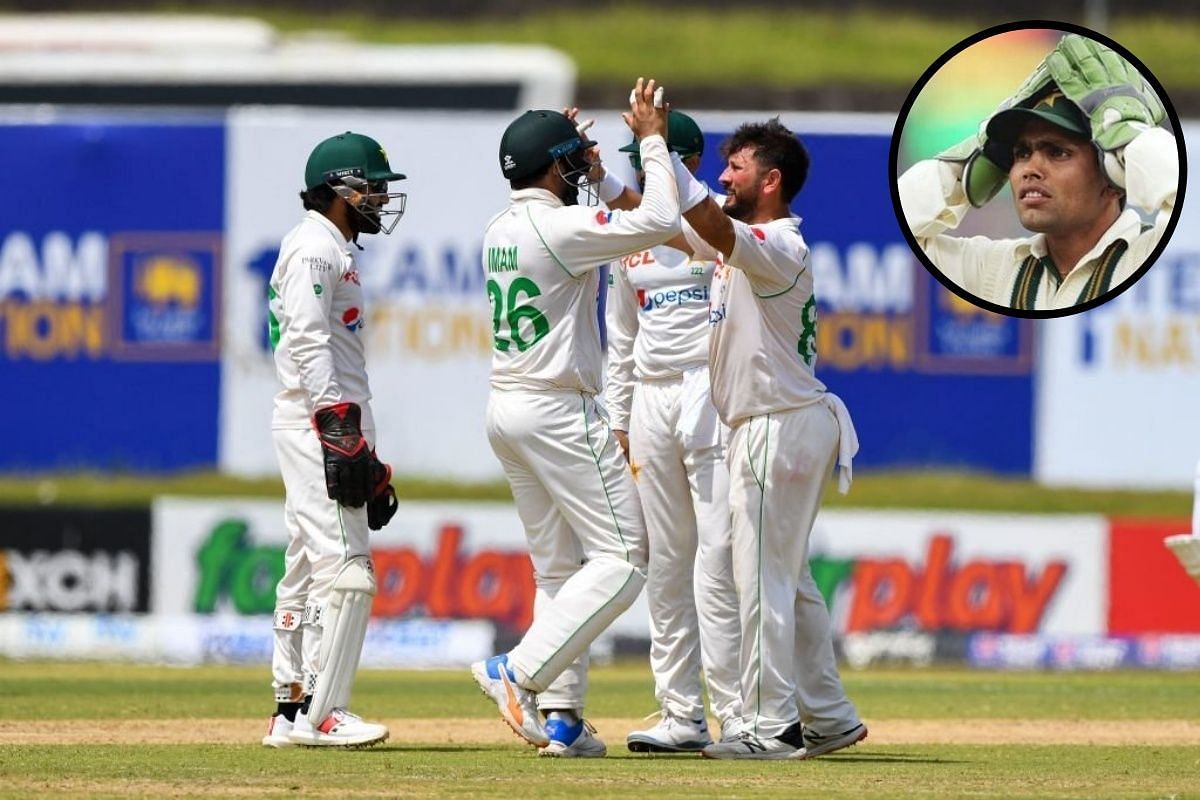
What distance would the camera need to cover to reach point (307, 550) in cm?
924

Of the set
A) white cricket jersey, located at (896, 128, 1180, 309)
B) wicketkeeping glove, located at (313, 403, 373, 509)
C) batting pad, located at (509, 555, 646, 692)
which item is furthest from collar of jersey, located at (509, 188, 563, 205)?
white cricket jersey, located at (896, 128, 1180, 309)

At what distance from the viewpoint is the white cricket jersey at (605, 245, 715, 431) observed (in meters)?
9.91

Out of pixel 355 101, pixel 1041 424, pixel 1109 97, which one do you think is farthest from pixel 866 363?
pixel 1109 97

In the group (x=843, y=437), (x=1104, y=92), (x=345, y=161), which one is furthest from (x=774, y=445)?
(x=1104, y=92)

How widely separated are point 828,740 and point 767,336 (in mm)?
1581

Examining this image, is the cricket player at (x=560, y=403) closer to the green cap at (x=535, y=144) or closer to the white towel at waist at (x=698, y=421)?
the green cap at (x=535, y=144)

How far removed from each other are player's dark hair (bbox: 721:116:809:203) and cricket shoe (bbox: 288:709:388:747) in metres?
2.55

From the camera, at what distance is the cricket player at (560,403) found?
28.2ft

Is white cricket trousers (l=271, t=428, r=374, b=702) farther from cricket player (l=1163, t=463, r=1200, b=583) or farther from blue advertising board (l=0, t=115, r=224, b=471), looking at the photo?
blue advertising board (l=0, t=115, r=224, b=471)

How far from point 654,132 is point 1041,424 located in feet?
36.6

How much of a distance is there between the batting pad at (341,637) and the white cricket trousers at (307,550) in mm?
64

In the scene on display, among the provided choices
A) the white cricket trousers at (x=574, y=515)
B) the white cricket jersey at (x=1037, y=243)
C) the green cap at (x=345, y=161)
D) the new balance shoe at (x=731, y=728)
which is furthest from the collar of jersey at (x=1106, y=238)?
the green cap at (x=345, y=161)

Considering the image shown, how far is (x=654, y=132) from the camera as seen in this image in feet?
28.3

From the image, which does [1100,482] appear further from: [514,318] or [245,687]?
[514,318]
